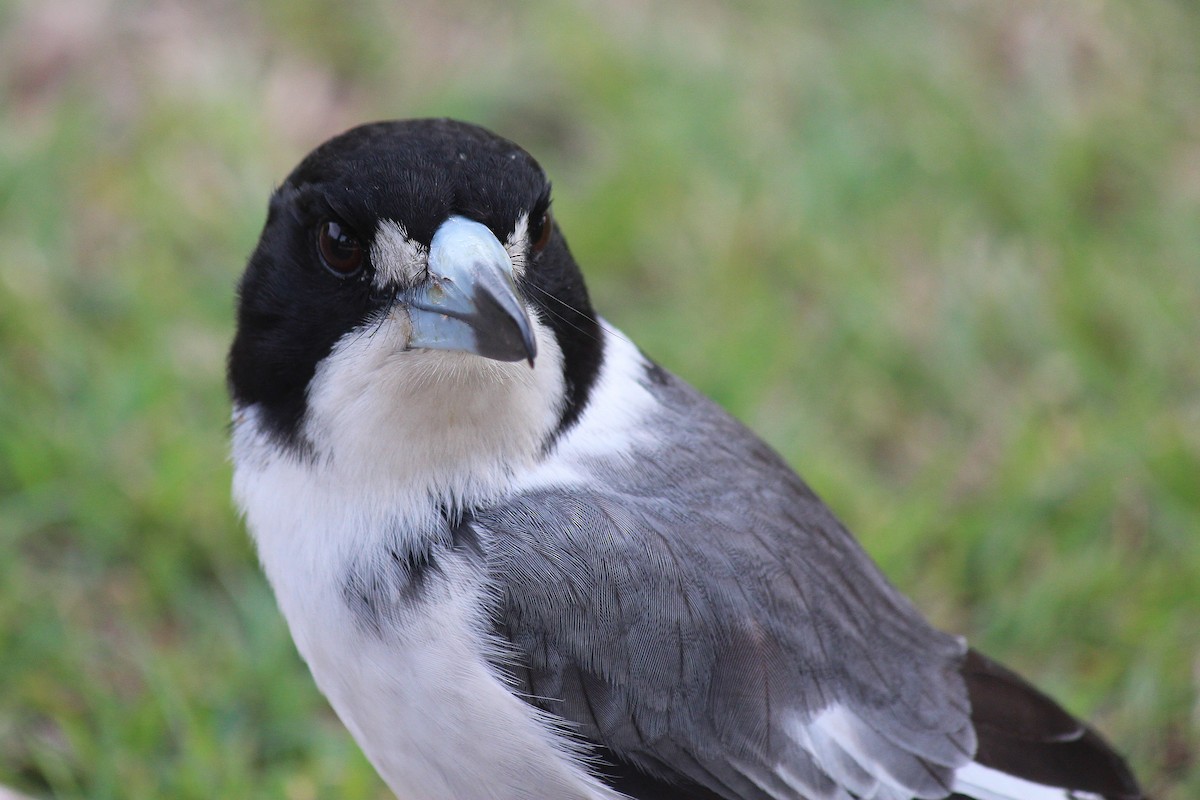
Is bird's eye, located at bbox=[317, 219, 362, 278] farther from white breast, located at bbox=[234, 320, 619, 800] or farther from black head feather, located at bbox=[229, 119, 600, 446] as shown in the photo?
white breast, located at bbox=[234, 320, 619, 800]

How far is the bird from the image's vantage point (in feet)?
7.29

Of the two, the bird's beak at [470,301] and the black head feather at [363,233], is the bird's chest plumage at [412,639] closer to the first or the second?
the black head feather at [363,233]

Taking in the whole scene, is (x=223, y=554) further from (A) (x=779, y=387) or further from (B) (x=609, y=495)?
(A) (x=779, y=387)

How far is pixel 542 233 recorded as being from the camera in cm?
238

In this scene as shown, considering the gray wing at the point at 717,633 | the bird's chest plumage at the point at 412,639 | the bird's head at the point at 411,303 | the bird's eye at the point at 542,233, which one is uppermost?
the bird's eye at the point at 542,233

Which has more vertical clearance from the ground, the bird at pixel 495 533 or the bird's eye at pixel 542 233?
the bird's eye at pixel 542 233

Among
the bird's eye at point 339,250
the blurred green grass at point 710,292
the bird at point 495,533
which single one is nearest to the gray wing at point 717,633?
the bird at point 495,533

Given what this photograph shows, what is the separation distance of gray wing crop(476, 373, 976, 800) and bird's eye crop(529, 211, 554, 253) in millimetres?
420

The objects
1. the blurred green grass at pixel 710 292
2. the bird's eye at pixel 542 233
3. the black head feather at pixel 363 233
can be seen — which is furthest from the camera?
the blurred green grass at pixel 710 292

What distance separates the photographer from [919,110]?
5160 mm

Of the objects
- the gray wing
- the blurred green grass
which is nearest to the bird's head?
the gray wing

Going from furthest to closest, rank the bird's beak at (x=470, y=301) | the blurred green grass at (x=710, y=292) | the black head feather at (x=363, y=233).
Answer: the blurred green grass at (x=710, y=292) < the black head feather at (x=363, y=233) < the bird's beak at (x=470, y=301)

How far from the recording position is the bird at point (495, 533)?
2223 millimetres

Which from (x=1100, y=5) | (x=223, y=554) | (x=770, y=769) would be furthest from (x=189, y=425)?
(x=1100, y=5)
